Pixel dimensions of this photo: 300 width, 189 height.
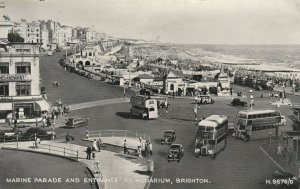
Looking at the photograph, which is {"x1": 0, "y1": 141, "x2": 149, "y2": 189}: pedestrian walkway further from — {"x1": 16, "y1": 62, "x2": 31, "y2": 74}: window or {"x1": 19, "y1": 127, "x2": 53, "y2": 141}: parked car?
{"x1": 16, "y1": 62, "x2": 31, "y2": 74}: window

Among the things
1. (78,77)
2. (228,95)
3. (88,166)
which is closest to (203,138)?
(88,166)

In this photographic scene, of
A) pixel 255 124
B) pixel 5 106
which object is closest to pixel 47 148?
pixel 5 106

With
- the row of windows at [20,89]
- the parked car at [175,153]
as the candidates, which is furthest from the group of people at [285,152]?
the row of windows at [20,89]

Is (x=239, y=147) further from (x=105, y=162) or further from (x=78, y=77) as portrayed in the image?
(x=78, y=77)

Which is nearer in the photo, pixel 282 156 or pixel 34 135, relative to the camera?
pixel 282 156

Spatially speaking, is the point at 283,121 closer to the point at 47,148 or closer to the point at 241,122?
the point at 241,122

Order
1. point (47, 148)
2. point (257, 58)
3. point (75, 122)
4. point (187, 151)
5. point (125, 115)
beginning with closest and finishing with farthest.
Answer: point (187, 151)
point (47, 148)
point (75, 122)
point (125, 115)
point (257, 58)
